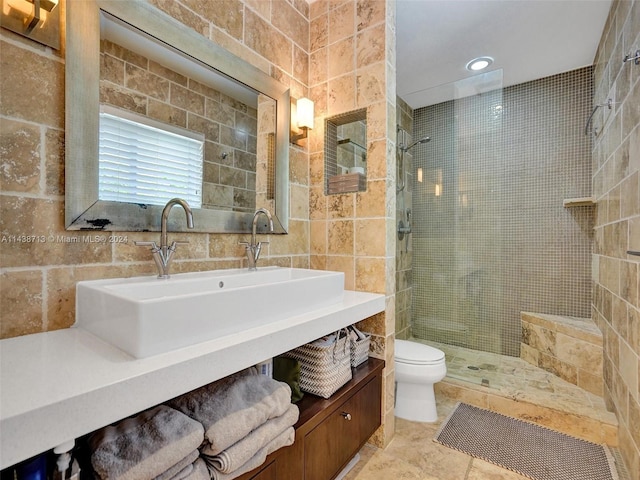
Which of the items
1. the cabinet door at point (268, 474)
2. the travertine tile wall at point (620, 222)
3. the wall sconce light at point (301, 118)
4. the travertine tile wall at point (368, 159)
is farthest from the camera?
the wall sconce light at point (301, 118)

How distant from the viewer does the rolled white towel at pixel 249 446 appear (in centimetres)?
87

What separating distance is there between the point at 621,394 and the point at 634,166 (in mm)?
1229

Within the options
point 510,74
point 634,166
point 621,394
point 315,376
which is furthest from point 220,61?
point 621,394

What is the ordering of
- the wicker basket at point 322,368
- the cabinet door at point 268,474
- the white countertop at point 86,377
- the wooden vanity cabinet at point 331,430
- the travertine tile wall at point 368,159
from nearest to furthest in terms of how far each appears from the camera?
the white countertop at point 86,377
the cabinet door at point 268,474
the wooden vanity cabinet at point 331,430
the wicker basket at point 322,368
the travertine tile wall at point 368,159

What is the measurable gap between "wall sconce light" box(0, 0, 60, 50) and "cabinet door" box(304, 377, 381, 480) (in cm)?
164

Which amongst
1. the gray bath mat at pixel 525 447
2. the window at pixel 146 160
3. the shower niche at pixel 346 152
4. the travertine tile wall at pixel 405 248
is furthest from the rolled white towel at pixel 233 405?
the travertine tile wall at pixel 405 248

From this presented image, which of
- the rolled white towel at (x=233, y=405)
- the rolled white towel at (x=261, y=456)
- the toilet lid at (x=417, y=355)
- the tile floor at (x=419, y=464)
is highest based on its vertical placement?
the rolled white towel at (x=233, y=405)

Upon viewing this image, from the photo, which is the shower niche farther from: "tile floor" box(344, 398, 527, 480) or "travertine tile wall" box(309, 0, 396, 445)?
"tile floor" box(344, 398, 527, 480)

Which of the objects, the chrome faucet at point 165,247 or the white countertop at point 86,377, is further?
the chrome faucet at point 165,247

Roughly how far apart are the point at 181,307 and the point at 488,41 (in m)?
2.70

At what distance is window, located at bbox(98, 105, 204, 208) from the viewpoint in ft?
3.81

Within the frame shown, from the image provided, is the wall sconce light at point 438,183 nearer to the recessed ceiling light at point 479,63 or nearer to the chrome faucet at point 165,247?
the recessed ceiling light at point 479,63

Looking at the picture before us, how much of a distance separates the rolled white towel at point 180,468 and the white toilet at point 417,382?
148cm

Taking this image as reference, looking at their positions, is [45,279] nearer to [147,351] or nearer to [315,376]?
[147,351]
